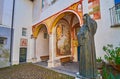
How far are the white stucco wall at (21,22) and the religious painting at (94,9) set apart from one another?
7.96 metres

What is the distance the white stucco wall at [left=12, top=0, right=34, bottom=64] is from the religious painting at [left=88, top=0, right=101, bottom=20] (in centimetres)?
796

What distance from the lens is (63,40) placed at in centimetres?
1036

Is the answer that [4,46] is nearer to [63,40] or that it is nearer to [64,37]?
[63,40]

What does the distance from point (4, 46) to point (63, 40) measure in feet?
17.6

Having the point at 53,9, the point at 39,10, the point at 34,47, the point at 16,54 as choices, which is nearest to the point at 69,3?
the point at 53,9

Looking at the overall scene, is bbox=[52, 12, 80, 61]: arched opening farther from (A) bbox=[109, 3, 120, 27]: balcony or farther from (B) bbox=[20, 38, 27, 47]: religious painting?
(A) bbox=[109, 3, 120, 27]: balcony

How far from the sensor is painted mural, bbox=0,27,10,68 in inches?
413

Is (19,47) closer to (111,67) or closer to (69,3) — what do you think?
(69,3)

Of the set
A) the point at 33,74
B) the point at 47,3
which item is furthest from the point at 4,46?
the point at 47,3

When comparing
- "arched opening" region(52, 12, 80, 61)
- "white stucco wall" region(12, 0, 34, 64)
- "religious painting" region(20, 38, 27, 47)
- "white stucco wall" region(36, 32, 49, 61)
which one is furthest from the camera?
"white stucco wall" region(36, 32, 49, 61)

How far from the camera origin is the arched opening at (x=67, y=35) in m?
A: 9.89

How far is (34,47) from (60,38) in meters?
3.62

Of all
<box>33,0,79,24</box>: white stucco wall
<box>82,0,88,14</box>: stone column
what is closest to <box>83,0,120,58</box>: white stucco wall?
<box>82,0,88,14</box>: stone column

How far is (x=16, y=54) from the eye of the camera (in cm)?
1148
